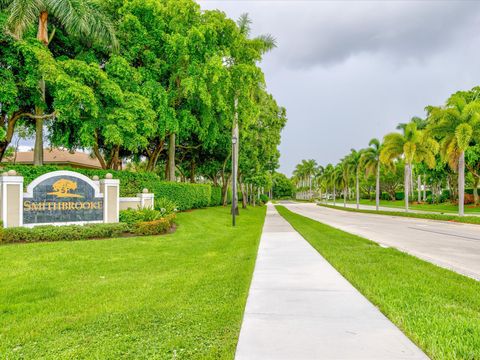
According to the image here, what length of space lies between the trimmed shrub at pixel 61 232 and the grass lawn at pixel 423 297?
8307 mm

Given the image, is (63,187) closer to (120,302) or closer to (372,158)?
→ (120,302)

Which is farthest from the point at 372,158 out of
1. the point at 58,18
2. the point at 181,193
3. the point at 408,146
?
the point at 58,18

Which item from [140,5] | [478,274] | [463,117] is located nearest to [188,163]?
[140,5]

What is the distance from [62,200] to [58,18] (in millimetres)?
9155

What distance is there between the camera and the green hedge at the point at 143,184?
1275 cm

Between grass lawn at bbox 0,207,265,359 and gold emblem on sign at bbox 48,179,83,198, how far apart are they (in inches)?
126

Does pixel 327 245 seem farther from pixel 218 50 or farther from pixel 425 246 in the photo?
pixel 218 50

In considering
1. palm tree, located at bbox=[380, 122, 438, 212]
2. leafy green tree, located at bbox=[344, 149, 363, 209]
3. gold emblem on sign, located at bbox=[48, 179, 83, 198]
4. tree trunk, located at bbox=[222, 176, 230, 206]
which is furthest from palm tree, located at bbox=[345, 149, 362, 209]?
gold emblem on sign, located at bbox=[48, 179, 83, 198]

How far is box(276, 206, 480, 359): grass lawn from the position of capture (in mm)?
3453

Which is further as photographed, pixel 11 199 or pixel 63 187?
pixel 63 187

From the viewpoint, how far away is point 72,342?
11.8ft

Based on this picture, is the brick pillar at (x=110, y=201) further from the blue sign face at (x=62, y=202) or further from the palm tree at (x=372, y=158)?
the palm tree at (x=372, y=158)

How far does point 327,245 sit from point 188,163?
99.0ft

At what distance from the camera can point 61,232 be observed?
36.4 ft
